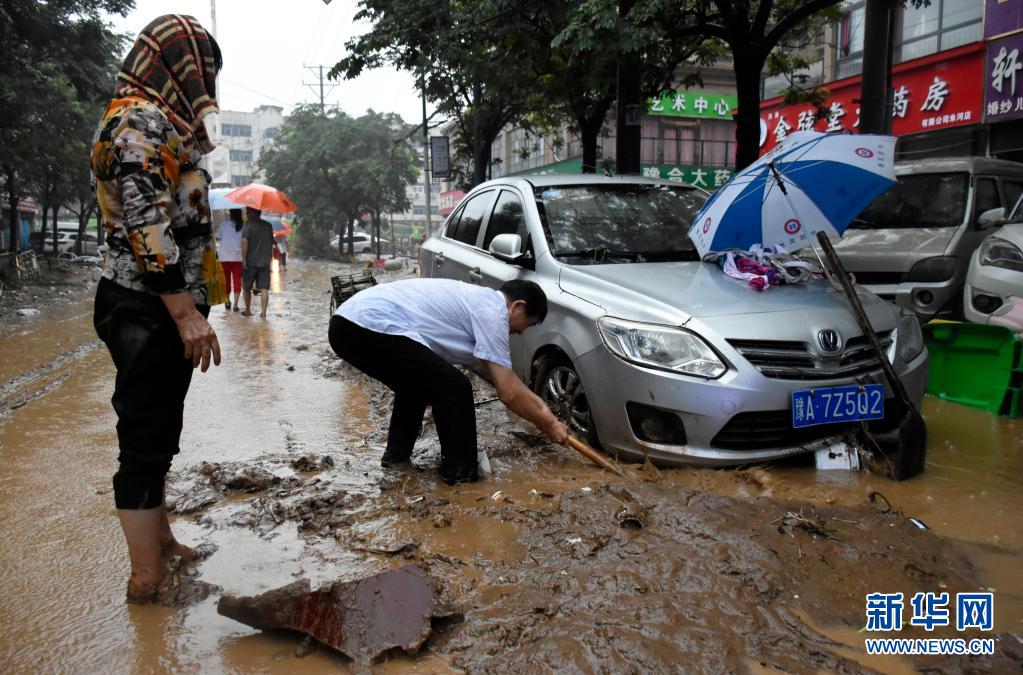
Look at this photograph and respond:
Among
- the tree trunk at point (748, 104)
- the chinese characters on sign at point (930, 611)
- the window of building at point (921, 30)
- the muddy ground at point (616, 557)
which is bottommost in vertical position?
the chinese characters on sign at point (930, 611)

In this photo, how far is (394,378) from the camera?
11.8ft

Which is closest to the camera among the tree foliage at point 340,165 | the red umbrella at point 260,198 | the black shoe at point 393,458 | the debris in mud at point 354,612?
the debris in mud at point 354,612

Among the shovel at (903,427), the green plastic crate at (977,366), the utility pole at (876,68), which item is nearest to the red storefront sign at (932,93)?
the utility pole at (876,68)

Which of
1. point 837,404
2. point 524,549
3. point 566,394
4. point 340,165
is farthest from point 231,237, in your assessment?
point 340,165

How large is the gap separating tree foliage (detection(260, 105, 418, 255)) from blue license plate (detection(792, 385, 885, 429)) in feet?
108

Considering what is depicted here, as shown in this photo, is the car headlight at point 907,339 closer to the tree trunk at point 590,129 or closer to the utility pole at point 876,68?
the utility pole at point 876,68

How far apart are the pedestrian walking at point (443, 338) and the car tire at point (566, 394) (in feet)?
1.37

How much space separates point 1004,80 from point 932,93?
1826 millimetres

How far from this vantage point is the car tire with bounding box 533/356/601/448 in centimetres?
393

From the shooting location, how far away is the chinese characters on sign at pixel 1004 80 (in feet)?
44.1

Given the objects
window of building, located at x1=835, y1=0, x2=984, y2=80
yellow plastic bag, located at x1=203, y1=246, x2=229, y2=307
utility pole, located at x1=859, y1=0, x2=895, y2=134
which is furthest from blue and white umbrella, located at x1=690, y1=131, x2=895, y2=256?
window of building, located at x1=835, y1=0, x2=984, y2=80

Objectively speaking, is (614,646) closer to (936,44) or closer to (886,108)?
(886,108)

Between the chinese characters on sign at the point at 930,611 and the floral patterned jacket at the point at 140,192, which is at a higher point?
the floral patterned jacket at the point at 140,192

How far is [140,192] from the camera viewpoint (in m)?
2.23
